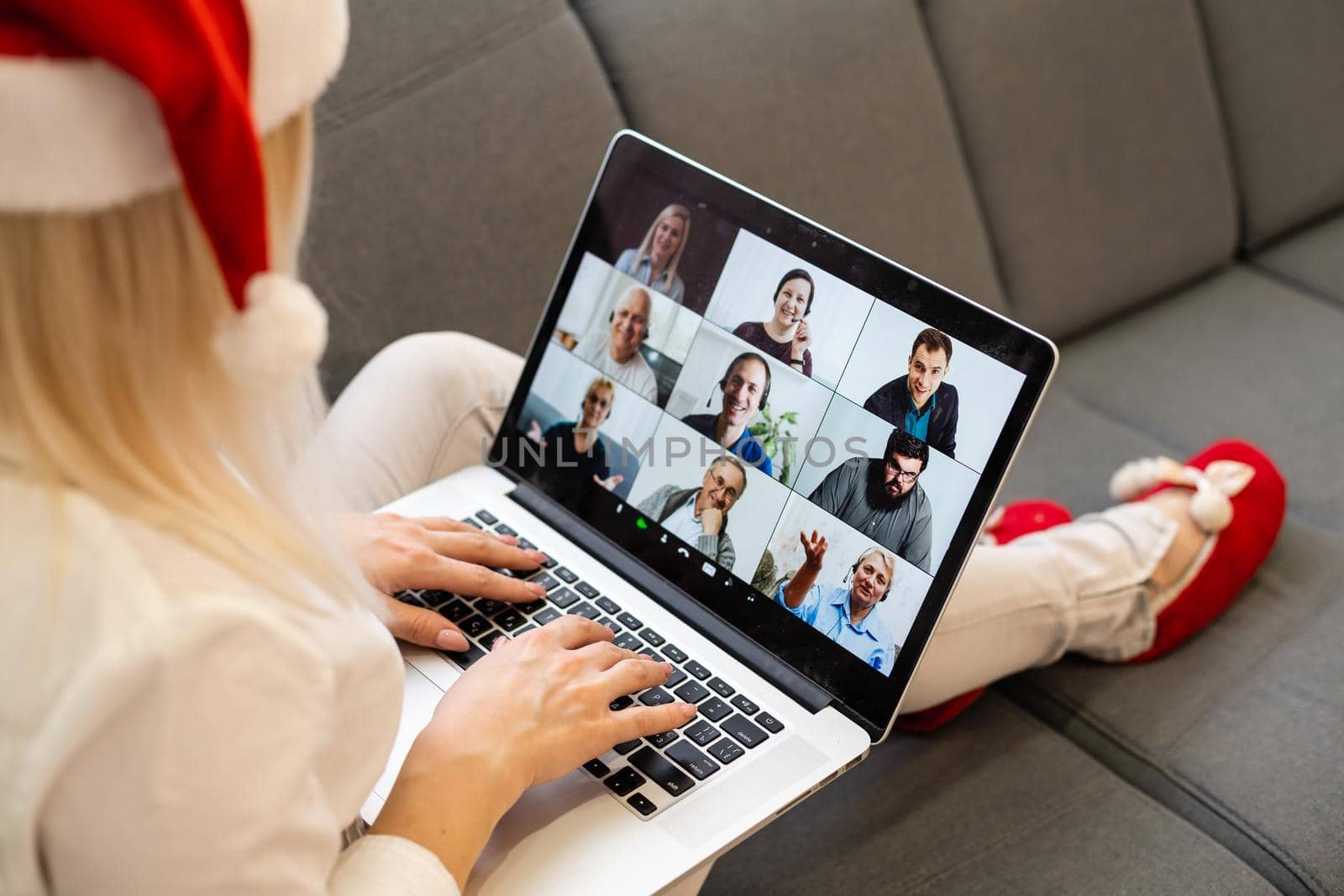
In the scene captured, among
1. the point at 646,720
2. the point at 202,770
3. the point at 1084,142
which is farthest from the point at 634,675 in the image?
the point at 1084,142

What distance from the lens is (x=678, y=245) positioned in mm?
964

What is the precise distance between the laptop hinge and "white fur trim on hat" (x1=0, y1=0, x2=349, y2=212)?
0.55m

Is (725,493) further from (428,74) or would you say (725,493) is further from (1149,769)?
(428,74)

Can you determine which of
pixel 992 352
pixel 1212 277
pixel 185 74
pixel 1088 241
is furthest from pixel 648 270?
pixel 1212 277

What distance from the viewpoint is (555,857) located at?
747mm

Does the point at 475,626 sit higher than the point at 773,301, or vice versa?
the point at 773,301

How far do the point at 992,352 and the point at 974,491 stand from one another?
0.10 metres

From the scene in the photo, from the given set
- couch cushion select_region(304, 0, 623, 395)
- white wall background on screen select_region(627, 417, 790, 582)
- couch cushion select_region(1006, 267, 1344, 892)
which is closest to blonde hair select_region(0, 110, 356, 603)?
white wall background on screen select_region(627, 417, 790, 582)

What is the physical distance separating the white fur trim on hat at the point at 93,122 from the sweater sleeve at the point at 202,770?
0.18 metres

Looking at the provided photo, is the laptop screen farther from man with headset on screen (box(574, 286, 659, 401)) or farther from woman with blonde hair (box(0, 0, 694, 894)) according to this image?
woman with blonde hair (box(0, 0, 694, 894))

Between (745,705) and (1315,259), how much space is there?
1.49m

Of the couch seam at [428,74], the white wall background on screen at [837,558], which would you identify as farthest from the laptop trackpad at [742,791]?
the couch seam at [428,74]

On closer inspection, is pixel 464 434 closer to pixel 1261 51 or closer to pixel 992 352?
pixel 992 352

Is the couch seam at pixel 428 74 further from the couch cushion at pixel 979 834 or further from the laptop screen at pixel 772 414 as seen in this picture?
the couch cushion at pixel 979 834
